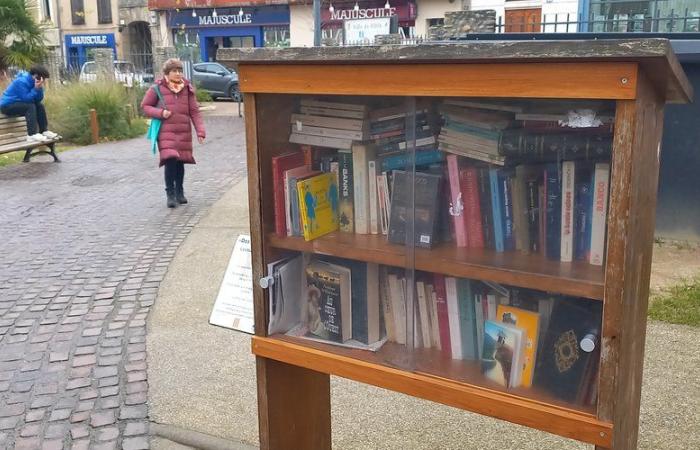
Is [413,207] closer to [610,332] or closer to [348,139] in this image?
[348,139]

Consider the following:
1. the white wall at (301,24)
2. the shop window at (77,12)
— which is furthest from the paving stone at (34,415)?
the shop window at (77,12)

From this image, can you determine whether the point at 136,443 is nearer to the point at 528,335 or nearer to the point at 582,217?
the point at 528,335

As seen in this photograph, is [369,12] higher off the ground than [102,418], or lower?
higher

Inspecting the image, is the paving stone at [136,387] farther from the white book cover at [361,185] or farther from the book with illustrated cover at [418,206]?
the book with illustrated cover at [418,206]

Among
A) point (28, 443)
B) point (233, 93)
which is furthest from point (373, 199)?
point (233, 93)

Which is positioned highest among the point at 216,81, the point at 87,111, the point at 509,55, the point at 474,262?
the point at 509,55

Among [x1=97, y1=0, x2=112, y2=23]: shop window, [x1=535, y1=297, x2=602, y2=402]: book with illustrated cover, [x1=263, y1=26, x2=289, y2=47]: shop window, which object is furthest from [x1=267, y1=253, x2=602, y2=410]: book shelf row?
[x1=97, y1=0, x2=112, y2=23]: shop window

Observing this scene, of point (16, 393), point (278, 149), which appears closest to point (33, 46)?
point (16, 393)

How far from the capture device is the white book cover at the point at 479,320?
2209mm

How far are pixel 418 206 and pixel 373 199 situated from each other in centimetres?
19

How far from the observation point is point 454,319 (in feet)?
7.45

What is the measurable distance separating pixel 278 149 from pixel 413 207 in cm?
50

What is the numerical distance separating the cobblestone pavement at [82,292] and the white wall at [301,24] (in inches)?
828

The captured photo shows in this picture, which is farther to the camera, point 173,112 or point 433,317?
point 173,112
